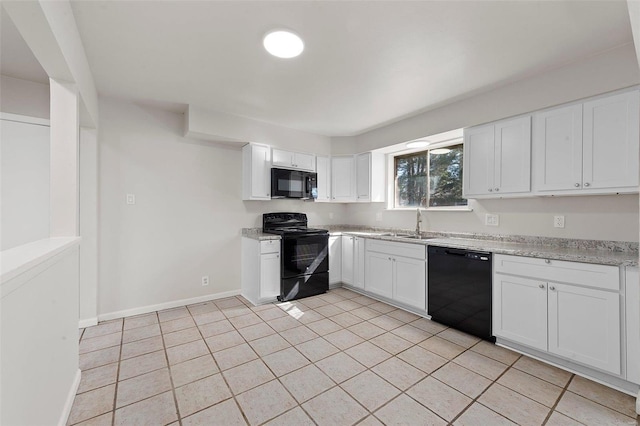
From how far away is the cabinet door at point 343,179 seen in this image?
445cm

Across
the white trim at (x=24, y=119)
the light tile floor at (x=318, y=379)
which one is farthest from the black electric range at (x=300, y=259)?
the white trim at (x=24, y=119)

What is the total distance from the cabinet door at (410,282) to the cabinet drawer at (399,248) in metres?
0.06

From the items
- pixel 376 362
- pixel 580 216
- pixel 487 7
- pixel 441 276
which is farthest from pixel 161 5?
pixel 580 216

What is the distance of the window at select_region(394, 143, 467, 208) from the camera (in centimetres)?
349

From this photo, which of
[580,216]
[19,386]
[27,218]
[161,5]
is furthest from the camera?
[27,218]

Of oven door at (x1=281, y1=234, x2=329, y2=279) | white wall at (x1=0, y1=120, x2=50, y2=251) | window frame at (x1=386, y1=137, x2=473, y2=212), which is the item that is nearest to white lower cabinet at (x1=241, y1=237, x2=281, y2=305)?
oven door at (x1=281, y1=234, x2=329, y2=279)

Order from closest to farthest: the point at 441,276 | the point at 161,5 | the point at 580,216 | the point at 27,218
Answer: the point at 161,5 → the point at 580,216 → the point at 27,218 → the point at 441,276

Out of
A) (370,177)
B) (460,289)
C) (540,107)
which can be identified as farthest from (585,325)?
(370,177)

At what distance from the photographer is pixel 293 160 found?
405 cm

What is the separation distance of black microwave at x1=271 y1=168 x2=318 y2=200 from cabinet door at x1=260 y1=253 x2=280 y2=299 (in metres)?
0.90

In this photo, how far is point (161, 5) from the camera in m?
1.65

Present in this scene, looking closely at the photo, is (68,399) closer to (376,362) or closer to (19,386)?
(19,386)

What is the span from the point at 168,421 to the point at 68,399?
0.66m

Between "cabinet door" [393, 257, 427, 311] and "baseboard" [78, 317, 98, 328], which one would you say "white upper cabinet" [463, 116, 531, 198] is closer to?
"cabinet door" [393, 257, 427, 311]
